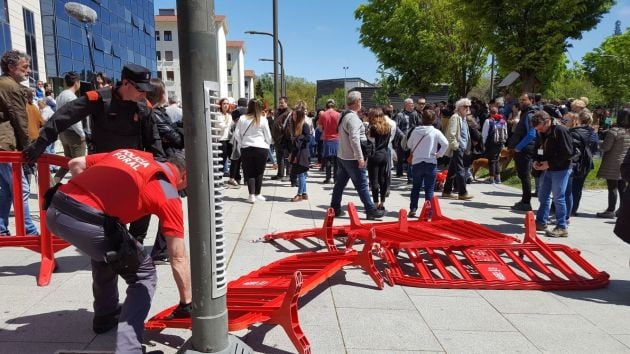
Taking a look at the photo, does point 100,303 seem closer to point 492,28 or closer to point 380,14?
point 492,28

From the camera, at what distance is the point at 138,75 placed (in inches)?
126

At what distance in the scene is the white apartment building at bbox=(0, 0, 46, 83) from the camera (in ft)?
66.6

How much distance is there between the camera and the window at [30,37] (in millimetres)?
22438

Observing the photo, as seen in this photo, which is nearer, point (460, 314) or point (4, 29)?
point (460, 314)

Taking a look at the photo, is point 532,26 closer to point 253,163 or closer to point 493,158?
point 493,158

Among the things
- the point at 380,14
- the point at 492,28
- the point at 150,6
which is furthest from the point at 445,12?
the point at 150,6

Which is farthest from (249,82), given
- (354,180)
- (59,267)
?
(59,267)

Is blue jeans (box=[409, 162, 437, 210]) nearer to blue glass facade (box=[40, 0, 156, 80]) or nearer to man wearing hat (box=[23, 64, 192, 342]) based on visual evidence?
man wearing hat (box=[23, 64, 192, 342])

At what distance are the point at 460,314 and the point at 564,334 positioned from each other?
0.72 meters

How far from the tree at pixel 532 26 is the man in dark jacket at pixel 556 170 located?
482 inches

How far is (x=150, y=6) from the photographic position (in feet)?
156

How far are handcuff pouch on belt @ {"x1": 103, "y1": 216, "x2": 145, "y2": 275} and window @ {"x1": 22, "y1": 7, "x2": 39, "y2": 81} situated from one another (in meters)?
24.3

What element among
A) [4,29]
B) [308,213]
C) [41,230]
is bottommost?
[308,213]

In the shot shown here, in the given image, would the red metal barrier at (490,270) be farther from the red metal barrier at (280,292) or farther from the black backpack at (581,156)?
the black backpack at (581,156)
